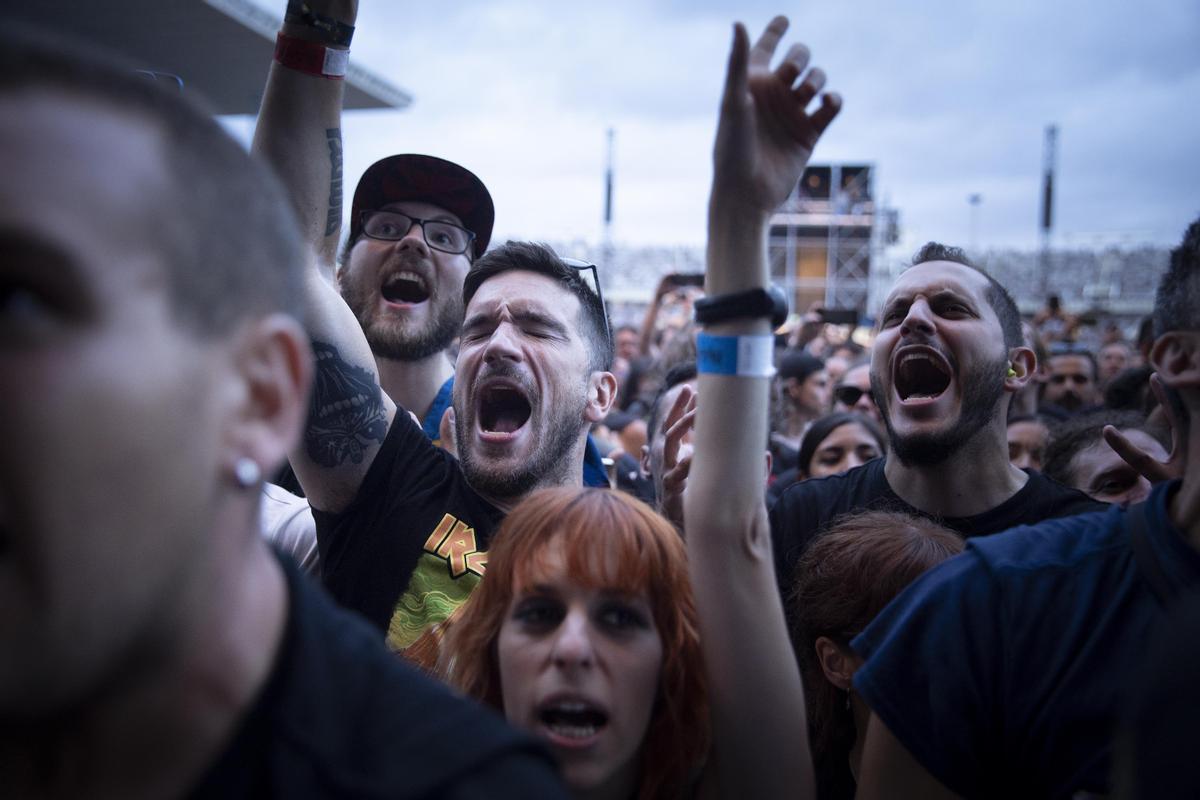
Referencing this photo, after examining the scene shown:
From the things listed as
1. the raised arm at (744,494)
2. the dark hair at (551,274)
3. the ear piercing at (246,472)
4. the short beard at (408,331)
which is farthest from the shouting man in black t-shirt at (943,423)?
the ear piercing at (246,472)

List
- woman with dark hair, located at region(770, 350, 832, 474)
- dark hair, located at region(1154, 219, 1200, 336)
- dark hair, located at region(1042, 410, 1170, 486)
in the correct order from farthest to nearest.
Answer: woman with dark hair, located at region(770, 350, 832, 474)
dark hair, located at region(1042, 410, 1170, 486)
dark hair, located at region(1154, 219, 1200, 336)

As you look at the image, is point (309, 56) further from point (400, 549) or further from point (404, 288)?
point (404, 288)

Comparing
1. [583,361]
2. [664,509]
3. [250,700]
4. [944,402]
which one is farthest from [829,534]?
[250,700]

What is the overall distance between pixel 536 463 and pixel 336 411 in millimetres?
657

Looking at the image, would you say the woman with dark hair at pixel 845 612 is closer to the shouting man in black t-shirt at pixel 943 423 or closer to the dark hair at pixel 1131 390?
the shouting man in black t-shirt at pixel 943 423

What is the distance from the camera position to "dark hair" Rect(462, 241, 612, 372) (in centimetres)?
298

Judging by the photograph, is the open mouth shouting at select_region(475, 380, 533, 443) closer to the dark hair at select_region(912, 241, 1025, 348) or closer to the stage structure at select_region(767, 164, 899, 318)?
the dark hair at select_region(912, 241, 1025, 348)

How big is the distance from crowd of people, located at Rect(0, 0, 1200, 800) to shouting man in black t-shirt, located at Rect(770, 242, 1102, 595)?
0.5 inches

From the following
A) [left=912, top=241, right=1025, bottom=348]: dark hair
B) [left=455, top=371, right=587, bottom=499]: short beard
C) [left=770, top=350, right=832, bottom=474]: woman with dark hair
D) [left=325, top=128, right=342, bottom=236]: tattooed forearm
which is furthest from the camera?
[left=770, top=350, right=832, bottom=474]: woman with dark hair

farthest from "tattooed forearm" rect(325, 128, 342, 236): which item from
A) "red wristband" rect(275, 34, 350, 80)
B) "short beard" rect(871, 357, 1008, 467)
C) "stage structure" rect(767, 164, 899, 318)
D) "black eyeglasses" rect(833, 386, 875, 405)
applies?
"stage structure" rect(767, 164, 899, 318)

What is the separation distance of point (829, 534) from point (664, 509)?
45 cm

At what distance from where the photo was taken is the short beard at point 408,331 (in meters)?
3.64

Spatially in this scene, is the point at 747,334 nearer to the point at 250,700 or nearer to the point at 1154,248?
the point at 250,700

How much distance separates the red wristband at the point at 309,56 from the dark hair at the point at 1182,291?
1.82m
